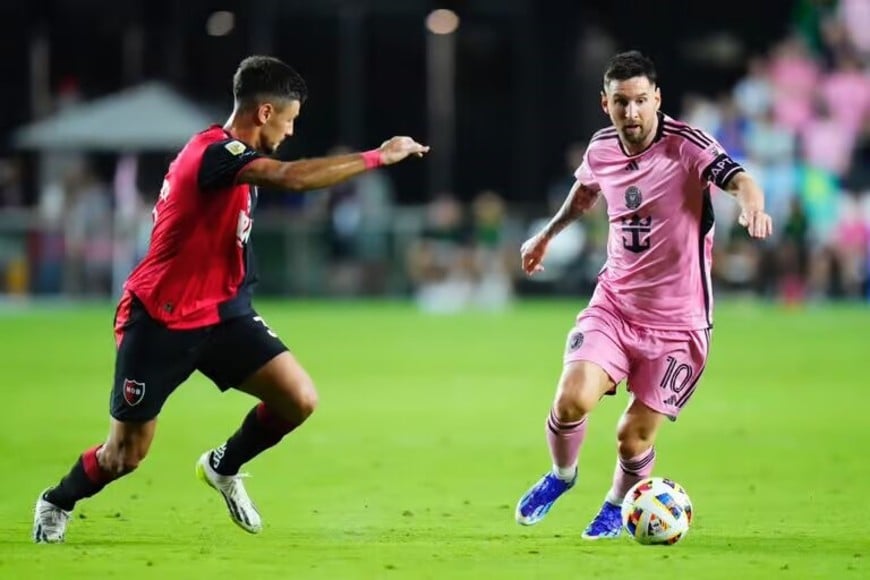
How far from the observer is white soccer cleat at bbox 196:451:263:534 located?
926 centimetres

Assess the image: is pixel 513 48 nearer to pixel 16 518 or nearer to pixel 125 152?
pixel 125 152

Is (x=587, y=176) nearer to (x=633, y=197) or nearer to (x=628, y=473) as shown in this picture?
→ (x=633, y=197)

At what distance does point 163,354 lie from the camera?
884cm

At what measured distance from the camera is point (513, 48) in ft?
126

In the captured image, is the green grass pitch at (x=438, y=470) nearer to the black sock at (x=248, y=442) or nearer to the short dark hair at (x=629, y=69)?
the black sock at (x=248, y=442)

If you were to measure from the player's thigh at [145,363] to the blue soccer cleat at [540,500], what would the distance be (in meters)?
1.91

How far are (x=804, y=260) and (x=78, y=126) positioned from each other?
12814 mm

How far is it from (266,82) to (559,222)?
201 cm

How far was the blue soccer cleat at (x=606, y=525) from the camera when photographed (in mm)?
9258

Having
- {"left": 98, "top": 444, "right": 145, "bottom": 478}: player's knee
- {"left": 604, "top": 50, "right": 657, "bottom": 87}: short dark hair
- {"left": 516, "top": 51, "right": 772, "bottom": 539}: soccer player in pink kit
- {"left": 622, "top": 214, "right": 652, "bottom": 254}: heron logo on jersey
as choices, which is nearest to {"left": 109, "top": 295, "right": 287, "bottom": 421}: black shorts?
{"left": 98, "top": 444, "right": 145, "bottom": 478}: player's knee

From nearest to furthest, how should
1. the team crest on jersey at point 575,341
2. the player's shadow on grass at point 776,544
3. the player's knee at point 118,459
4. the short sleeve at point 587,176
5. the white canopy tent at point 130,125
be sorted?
1. the player's shadow on grass at point 776,544
2. the player's knee at point 118,459
3. the team crest on jersey at point 575,341
4. the short sleeve at point 587,176
5. the white canopy tent at point 130,125

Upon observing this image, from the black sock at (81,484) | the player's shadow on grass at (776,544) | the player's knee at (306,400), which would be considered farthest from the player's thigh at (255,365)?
the player's shadow on grass at (776,544)

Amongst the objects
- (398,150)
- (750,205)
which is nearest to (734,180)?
(750,205)

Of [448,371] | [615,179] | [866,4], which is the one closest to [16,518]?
[615,179]
